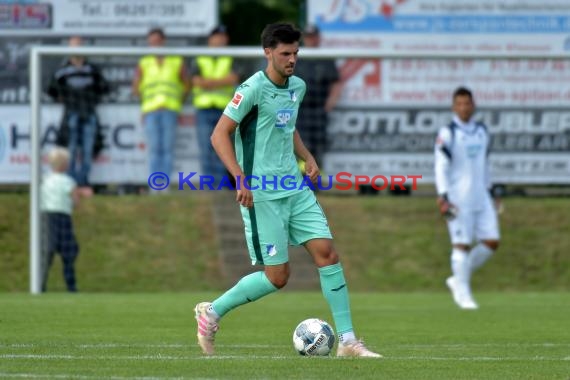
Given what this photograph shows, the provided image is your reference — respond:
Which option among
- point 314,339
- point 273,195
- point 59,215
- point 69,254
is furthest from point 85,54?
point 314,339

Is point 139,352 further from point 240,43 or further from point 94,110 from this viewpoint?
point 240,43

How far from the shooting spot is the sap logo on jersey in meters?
9.38

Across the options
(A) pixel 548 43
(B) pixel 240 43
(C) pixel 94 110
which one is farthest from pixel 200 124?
(B) pixel 240 43

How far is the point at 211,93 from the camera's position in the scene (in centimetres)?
1986

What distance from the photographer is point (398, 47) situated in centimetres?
2128

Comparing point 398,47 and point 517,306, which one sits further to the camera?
point 398,47

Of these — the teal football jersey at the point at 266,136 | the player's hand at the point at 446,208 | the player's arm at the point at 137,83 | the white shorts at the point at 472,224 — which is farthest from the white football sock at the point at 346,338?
the player's arm at the point at 137,83

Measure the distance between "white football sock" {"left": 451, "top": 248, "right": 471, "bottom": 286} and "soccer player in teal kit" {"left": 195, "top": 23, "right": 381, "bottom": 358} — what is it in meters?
6.47

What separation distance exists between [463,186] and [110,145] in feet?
20.0

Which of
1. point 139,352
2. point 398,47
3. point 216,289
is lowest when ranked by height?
point 216,289

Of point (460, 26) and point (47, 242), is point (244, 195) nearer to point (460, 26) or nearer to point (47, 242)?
point (47, 242)

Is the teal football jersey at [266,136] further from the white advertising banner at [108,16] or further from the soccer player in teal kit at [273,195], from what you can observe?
the white advertising banner at [108,16]

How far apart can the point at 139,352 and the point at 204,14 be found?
1223cm

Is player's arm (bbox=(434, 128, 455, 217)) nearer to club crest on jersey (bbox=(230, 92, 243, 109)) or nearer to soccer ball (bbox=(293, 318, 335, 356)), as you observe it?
soccer ball (bbox=(293, 318, 335, 356))
